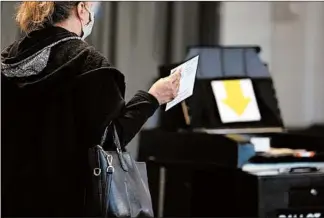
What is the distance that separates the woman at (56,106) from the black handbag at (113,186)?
0.04 metres

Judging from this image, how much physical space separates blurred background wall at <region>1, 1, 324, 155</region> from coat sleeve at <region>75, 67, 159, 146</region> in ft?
2.86

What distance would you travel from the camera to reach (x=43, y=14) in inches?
60.7

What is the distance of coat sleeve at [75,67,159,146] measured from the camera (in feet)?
4.82

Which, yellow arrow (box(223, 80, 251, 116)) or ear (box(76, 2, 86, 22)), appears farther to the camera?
yellow arrow (box(223, 80, 251, 116))

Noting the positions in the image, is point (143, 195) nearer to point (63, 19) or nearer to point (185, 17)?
point (63, 19)

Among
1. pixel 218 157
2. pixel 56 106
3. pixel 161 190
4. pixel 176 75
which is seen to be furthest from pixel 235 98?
pixel 56 106

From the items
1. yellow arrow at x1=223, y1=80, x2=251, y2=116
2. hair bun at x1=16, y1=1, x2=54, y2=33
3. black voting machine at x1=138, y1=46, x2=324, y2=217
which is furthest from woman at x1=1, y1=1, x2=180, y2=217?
yellow arrow at x1=223, y1=80, x2=251, y2=116

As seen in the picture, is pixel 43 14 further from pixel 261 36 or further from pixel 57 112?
pixel 261 36

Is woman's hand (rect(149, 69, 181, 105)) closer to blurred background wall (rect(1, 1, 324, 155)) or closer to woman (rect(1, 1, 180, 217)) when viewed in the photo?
woman (rect(1, 1, 180, 217))

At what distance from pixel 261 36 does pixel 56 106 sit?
59.5 inches

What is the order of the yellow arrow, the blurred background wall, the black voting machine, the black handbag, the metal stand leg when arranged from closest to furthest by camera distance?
1. the black handbag
2. the black voting machine
3. the metal stand leg
4. the yellow arrow
5. the blurred background wall

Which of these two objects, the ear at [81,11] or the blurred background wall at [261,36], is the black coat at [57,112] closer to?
the ear at [81,11]

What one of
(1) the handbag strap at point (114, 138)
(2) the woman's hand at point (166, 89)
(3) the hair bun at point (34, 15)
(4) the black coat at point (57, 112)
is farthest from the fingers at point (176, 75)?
(3) the hair bun at point (34, 15)

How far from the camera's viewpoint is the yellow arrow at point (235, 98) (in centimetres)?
232
